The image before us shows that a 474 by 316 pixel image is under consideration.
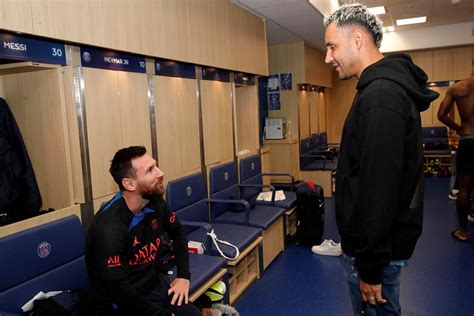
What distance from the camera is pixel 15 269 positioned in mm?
1902

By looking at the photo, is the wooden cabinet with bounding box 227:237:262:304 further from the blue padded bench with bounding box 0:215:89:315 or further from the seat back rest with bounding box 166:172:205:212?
the blue padded bench with bounding box 0:215:89:315

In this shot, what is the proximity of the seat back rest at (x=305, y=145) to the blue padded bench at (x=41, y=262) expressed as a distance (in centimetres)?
514

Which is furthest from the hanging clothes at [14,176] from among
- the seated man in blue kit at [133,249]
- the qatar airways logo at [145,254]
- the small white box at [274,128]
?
the small white box at [274,128]

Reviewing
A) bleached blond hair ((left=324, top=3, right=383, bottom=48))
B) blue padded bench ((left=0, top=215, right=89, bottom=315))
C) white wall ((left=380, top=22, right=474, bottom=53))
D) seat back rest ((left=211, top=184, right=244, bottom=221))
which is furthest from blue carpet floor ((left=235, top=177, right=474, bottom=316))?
white wall ((left=380, top=22, right=474, bottom=53))

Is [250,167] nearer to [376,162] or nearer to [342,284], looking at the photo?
[342,284]

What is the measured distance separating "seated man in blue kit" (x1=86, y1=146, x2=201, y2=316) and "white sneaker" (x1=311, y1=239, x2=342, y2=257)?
7.45 ft

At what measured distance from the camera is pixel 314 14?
492 centimetres

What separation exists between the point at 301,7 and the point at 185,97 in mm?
2022

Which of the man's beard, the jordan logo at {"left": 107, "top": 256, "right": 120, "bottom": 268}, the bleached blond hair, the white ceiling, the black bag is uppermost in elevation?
the white ceiling

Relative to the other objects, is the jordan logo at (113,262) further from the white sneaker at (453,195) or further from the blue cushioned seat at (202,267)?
the white sneaker at (453,195)

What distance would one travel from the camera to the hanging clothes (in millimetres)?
2172

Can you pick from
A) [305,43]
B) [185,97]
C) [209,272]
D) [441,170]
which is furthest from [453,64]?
[209,272]

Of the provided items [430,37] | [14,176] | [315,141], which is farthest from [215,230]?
[430,37]

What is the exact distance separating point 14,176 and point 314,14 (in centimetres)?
407
